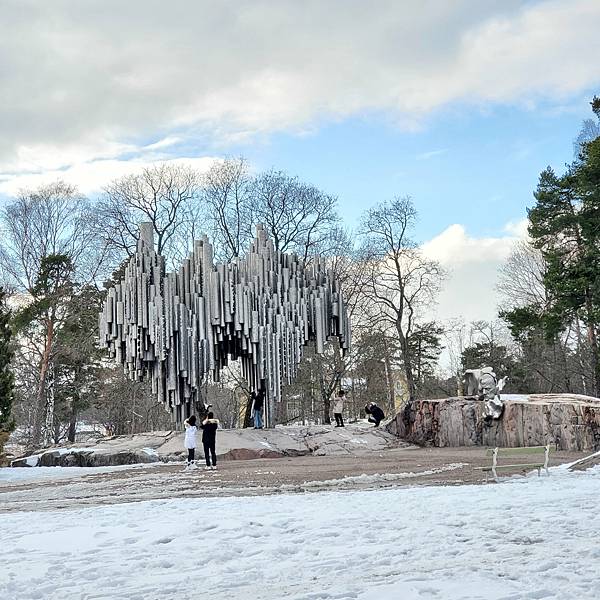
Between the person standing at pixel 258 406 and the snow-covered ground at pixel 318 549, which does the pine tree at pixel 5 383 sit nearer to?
the person standing at pixel 258 406

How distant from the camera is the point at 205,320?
22.9 metres

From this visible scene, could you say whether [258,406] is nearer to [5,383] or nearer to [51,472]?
[51,472]

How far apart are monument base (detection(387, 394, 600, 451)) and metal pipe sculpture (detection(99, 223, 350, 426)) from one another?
427cm

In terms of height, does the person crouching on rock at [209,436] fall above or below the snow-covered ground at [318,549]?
above

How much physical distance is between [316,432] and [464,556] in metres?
17.1

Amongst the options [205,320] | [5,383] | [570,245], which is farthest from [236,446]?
[570,245]

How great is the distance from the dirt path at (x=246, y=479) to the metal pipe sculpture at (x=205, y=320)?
484cm

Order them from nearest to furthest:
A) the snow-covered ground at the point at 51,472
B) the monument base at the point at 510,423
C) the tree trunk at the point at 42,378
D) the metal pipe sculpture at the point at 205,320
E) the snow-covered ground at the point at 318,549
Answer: the snow-covered ground at the point at 318,549 → the snow-covered ground at the point at 51,472 → the monument base at the point at 510,423 → the metal pipe sculpture at the point at 205,320 → the tree trunk at the point at 42,378

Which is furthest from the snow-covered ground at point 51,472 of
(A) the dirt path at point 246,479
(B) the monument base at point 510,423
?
(B) the monument base at point 510,423

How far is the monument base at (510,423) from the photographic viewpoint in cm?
1812

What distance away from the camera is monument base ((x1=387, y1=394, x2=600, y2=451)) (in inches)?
714

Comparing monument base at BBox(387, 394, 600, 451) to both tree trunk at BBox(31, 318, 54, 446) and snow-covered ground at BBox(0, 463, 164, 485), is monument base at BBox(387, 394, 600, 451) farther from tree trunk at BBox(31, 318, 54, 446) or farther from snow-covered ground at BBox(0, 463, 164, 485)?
tree trunk at BBox(31, 318, 54, 446)

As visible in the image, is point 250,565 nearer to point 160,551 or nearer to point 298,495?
point 160,551

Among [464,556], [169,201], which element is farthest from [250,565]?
[169,201]
